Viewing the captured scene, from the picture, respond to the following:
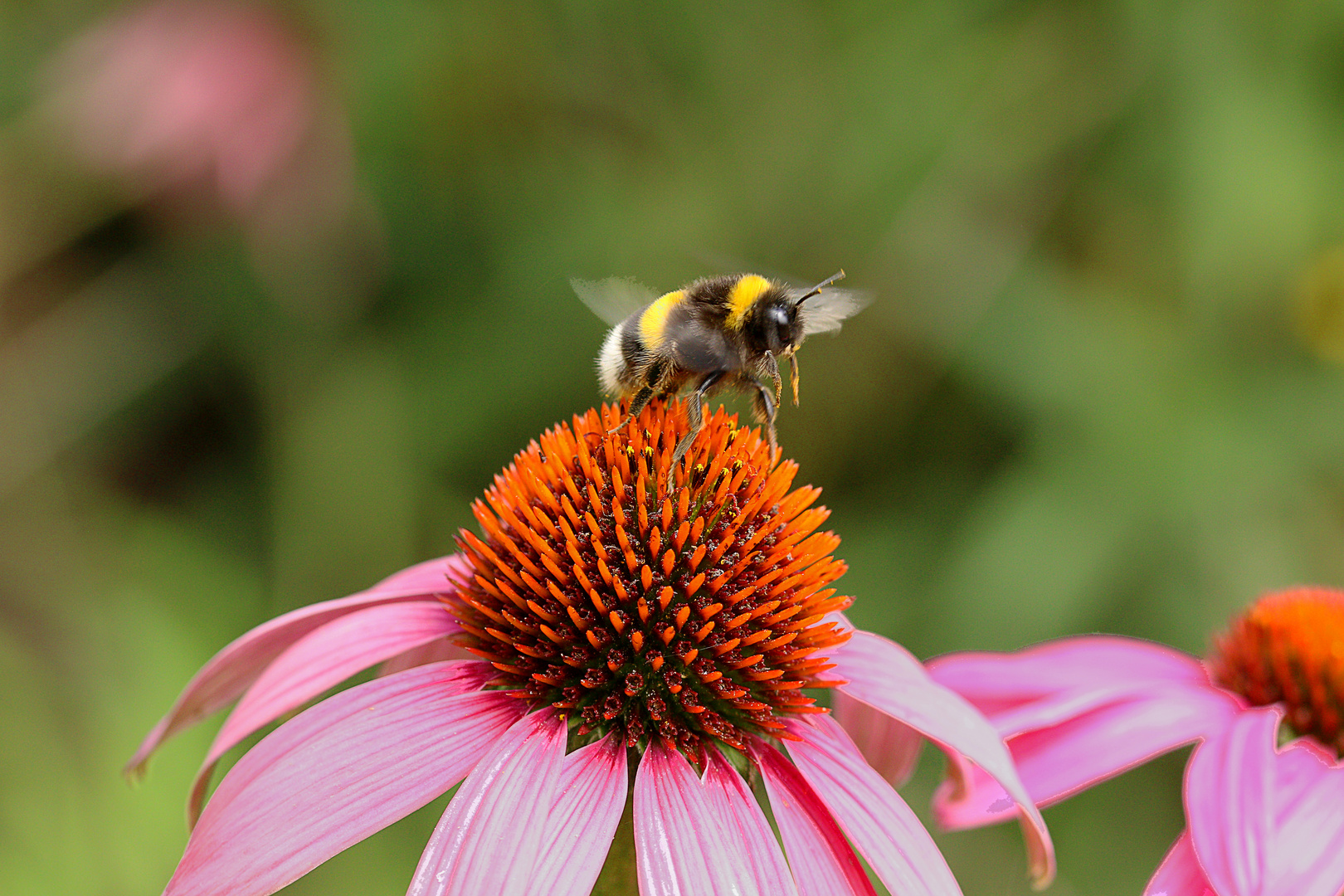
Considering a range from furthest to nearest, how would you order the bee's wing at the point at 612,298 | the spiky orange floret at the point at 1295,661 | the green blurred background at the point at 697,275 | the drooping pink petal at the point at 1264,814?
1. the green blurred background at the point at 697,275
2. the bee's wing at the point at 612,298
3. the spiky orange floret at the point at 1295,661
4. the drooping pink petal at the point at 1264,814

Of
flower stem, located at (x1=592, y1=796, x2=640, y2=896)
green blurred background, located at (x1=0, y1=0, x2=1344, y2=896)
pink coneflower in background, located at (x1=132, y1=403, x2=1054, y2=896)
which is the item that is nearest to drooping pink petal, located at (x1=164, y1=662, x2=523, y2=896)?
pink coneflower in background, located at (x1=132, y1=403, x2=1054, y2=896)

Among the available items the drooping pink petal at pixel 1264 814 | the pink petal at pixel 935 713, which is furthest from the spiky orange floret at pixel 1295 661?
the pink petal at pixel 935 713

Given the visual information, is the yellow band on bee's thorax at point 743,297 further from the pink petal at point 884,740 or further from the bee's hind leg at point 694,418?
the pink petal at point 884,740

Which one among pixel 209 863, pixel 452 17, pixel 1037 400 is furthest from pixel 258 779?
pixel 452 17

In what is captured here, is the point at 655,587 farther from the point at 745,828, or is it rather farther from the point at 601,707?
the point at 745,828

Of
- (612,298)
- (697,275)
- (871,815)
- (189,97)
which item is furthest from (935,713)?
(189,97)

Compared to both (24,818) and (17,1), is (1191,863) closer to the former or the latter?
(24,818)

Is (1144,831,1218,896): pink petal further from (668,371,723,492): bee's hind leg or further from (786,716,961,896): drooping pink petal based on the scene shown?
(668,371,723,492): bee's hind leg
